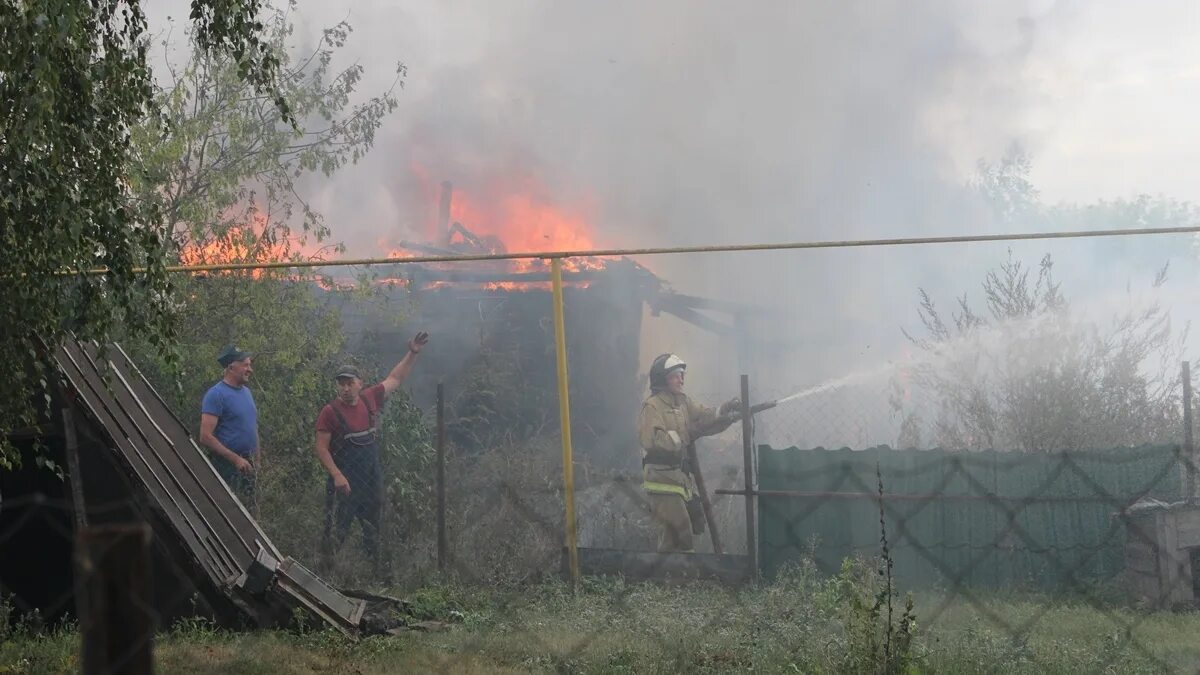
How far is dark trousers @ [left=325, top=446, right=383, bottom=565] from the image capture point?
7.66 meters

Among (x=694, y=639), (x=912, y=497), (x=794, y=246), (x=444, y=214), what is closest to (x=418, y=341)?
(x=794, y=246)

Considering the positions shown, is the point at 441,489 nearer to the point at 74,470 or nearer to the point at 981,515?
the point at 74,470

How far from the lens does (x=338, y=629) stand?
5.85m

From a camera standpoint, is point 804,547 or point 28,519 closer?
point 28,519

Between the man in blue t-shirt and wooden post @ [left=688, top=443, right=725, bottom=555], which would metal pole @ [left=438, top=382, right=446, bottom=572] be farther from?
wooden post @ [left=688, top=443, right=725, bottom=555]

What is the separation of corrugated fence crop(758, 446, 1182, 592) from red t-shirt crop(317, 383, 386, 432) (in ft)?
9.41

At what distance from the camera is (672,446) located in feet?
26.1

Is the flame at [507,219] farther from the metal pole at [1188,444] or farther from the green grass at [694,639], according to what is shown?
the metal pole at [1188,444]

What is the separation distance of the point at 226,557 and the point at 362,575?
4.82 feet

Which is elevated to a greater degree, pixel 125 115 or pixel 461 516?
pixel 125 115

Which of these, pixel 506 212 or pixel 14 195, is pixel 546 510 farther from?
pixel 506 212

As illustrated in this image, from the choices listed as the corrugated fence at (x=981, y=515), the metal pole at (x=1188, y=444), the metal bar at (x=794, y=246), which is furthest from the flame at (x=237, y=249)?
the metal pole at (x=1188, y=444)

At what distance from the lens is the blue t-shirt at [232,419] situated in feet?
25.7

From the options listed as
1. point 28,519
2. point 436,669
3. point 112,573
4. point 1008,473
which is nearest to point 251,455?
point 28,519
